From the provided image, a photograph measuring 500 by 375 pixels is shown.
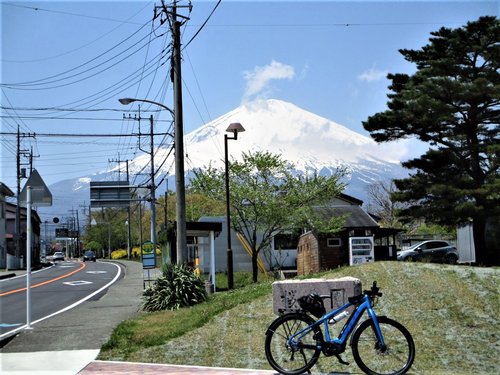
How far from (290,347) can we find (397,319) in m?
3.17

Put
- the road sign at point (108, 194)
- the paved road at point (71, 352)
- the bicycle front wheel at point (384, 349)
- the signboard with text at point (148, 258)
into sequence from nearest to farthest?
1. the bicycle front wheel at point (384, 349)
2. the paved road at point (71, 352)
3. the signboard with text at point (148, 258)
4. the road sign at point (108, 194)

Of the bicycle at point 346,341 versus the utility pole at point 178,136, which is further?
the utility pole at point 178,136

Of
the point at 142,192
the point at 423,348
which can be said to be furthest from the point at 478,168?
the point at 142,192

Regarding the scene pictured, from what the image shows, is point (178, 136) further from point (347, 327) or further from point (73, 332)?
point (347, 327)

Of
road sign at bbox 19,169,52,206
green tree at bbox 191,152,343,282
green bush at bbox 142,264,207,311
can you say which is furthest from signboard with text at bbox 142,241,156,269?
road sign at bbox 19,169,52,206

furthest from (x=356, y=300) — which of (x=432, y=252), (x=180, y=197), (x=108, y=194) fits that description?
(x=108, y=194)

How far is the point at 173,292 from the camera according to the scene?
15500 mm

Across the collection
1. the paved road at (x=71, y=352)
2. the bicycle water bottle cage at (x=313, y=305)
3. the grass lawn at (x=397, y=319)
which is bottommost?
the paved road at (x=71, y=352)

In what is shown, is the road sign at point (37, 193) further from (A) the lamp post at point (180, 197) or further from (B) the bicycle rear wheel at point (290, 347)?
(B) the bicycle rear wheel at point (290, 347)

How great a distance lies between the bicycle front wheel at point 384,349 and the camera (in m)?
7.79

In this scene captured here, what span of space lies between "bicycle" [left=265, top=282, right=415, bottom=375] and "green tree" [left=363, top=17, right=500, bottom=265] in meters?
13.3

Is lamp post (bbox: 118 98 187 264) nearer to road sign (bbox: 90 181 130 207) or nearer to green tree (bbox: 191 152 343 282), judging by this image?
green tree (bbox: 191 152 343 282)

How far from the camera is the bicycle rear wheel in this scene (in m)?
7.94

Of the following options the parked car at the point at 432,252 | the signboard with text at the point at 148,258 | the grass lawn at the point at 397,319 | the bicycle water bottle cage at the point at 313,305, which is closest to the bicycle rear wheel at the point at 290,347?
the bicycle water bottle cage at the point at 313,305
